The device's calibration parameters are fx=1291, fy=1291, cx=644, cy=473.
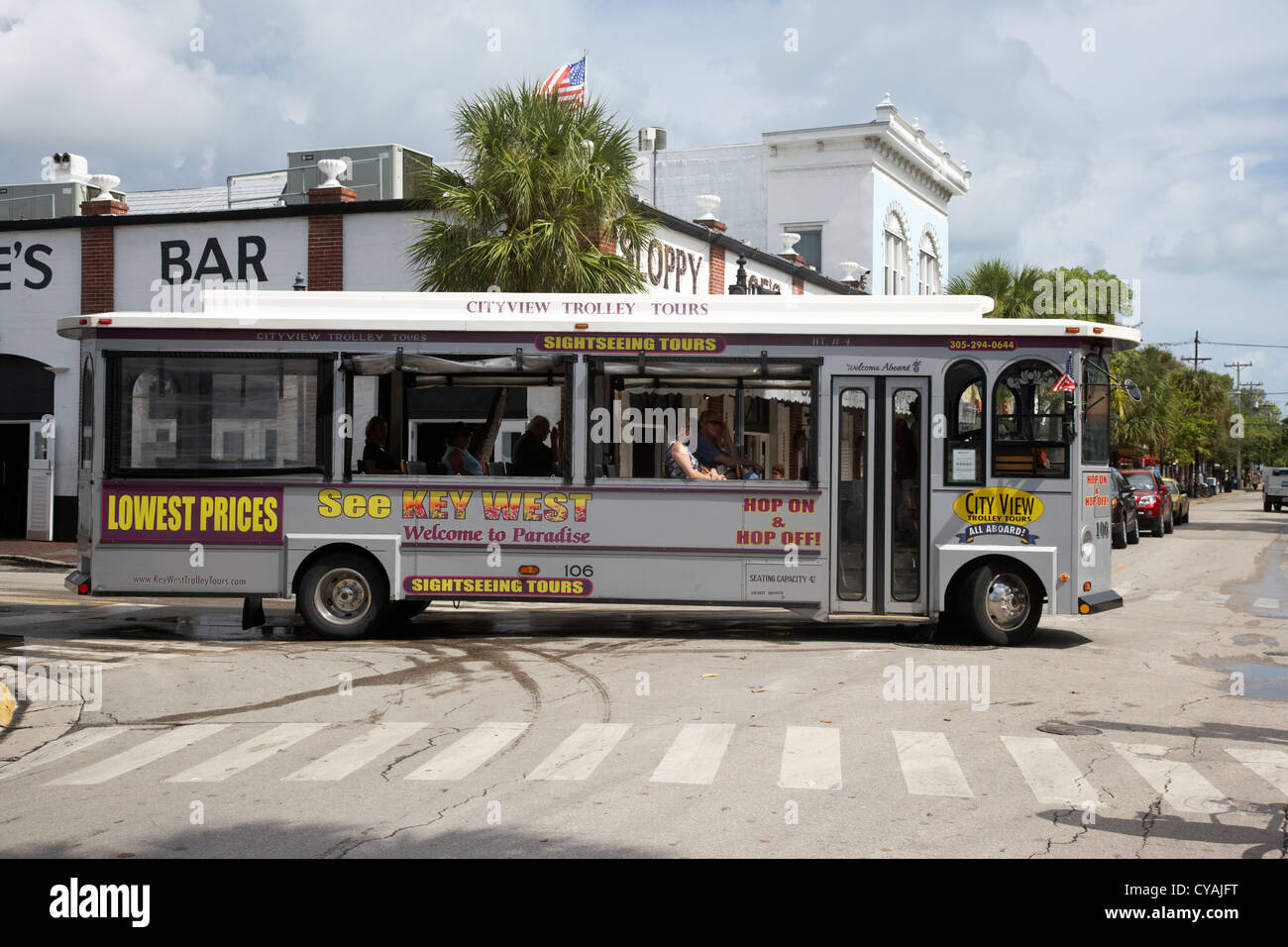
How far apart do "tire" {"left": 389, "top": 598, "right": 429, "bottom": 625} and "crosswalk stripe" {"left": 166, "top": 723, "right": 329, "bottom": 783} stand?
4576 mm

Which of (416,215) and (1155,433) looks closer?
(416,215)

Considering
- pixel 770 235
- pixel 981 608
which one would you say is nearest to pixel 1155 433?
pixel 770 235

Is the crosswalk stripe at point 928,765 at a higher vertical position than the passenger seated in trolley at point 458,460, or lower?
lower

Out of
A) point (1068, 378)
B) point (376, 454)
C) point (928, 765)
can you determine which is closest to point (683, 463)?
point (376, 454)

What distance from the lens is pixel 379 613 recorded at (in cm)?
1261

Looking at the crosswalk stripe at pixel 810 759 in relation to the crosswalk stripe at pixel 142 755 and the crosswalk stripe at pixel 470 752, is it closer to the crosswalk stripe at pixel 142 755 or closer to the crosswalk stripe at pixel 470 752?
the crosswalk stripe at pixel 470 752

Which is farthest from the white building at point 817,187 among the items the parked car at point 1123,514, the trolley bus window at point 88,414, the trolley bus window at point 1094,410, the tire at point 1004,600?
the trolley bus window at point 88,414

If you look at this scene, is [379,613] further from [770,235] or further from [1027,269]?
[770,235]

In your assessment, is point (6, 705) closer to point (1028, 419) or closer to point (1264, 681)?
point (1028, 419)

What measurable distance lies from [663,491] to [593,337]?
1.62 metres

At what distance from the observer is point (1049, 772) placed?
23.7 feet

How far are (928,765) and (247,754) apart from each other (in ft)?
13.1

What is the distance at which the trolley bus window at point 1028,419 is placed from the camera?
40.1 feet

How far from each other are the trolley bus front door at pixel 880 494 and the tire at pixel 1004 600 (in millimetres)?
458
